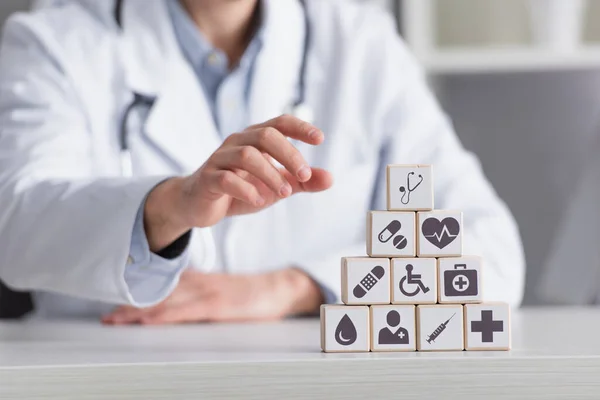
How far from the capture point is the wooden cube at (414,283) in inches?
29.6

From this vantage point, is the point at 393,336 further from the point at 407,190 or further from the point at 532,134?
the point at 532,134

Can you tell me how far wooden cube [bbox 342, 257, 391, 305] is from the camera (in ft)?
2.46

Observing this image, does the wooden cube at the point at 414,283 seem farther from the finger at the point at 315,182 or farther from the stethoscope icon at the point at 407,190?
the finger at the point at 315,182

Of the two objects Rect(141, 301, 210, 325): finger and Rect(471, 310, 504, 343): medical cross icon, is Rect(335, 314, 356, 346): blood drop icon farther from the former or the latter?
Rect(141, 301, 210, 325): finger

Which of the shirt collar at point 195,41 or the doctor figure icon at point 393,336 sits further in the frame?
the shirt collar at point 195,41

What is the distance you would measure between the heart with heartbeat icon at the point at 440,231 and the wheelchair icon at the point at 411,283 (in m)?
0.03

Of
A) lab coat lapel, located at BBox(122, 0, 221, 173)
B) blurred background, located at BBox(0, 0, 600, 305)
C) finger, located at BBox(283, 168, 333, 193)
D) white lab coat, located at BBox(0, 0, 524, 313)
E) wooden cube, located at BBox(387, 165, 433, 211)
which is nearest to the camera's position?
wooden cube, located at BBox(387, 165, 433, 211)

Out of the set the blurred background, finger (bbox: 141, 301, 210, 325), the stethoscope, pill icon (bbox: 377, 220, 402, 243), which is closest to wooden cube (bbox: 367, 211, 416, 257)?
pill icon (bbox: 377, 220, 402, 243)

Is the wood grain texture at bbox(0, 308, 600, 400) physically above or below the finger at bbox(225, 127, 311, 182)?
below

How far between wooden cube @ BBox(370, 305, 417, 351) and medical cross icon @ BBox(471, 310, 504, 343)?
54 mm

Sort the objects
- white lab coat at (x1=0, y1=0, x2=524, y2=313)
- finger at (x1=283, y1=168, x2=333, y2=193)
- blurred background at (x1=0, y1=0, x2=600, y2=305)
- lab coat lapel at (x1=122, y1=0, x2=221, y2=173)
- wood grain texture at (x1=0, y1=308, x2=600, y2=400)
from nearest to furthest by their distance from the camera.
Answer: wood grain texture at (x1=0, y1=308, x2=600, y2=400)
finger at (x1=283, y1=168, x2=333, y2=193)
white lab coat at (x1=0, y1=0, x2=524, y2=313)
lab coat lapel at (x1=122, y1=0, x2=221, y2=173)
blurred background at (x1=0, y1=0, x2=600, y2=305)

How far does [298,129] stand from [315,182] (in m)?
0.07

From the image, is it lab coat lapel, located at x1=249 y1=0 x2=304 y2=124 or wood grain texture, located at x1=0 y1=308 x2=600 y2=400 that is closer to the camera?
wood grain texture, located at x1=0 y1=308 x2=600 y2=400

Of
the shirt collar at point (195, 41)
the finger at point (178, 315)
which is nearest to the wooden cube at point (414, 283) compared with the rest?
the finger at point (178, 315)
